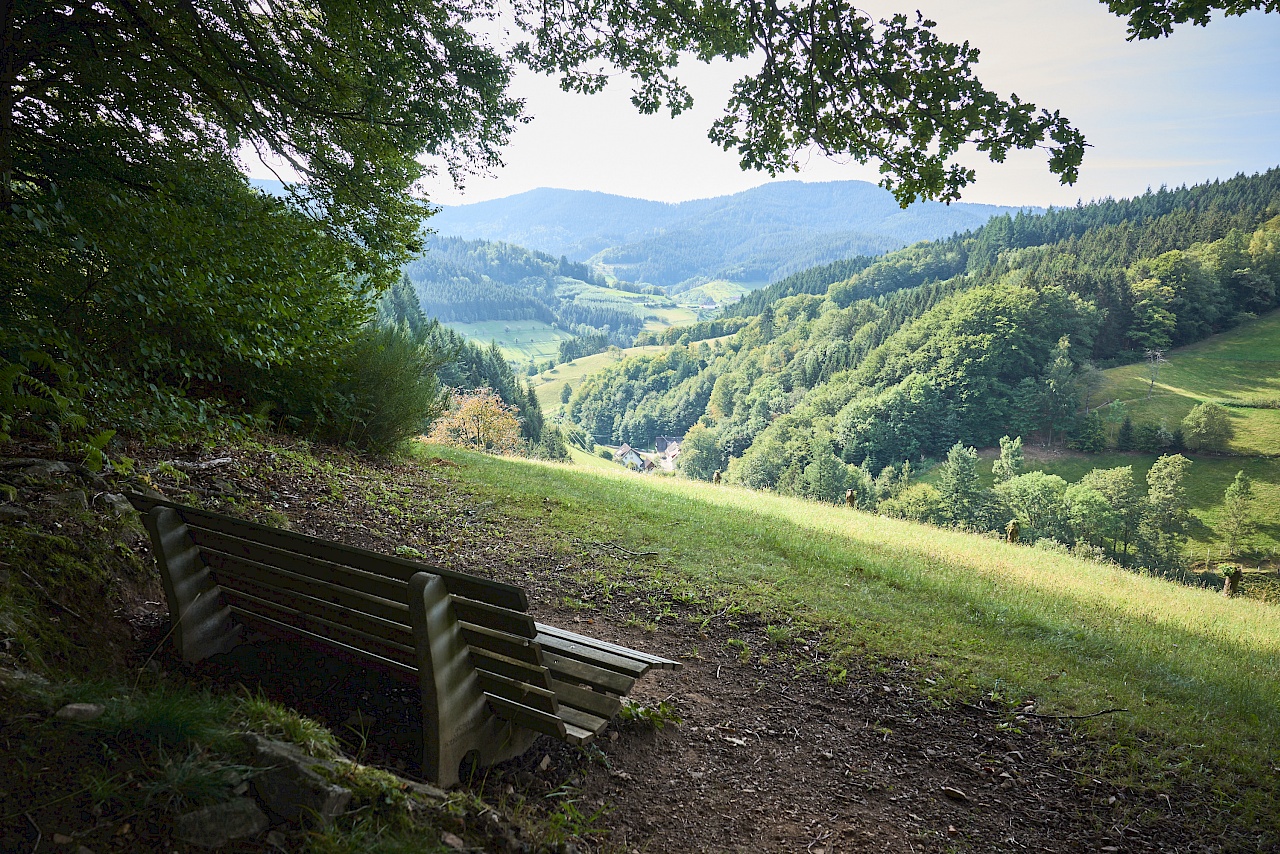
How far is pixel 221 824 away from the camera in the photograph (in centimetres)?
203

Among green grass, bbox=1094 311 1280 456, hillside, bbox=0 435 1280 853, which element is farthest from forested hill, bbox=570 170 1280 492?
hillside, bbox=0 435 1280 853

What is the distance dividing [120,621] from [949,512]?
7064cm

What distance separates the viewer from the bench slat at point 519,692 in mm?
2754

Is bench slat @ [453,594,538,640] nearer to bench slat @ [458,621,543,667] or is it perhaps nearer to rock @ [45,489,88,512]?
bench slat @ [458,621,543,667]

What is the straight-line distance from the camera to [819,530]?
11.8 m

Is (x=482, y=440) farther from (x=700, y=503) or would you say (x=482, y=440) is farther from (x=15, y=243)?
(x=15, y=243)

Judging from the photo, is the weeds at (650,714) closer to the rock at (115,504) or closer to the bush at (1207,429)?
the rock at (115,504)

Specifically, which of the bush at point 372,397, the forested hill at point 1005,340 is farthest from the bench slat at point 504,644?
the forested hill at point 1005,340

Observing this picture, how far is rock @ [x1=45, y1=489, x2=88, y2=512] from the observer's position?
4113 millimetres

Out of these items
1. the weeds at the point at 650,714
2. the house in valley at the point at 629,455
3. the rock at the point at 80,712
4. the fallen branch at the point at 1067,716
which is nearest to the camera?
the rock at the point at 80,712

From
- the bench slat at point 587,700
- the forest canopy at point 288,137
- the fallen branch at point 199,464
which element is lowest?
the bench slat at point 587,700

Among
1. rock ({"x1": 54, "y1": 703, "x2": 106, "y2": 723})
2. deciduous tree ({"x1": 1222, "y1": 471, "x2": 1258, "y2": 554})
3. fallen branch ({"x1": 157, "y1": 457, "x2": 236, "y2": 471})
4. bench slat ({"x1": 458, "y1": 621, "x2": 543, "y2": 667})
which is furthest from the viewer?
deciduous tree ({"x1": 1222, "y1": 471, "x2": 1258, "y2": 554})

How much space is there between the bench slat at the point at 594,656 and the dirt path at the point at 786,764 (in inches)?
19.1

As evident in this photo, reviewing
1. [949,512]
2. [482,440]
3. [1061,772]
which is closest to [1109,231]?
[949,512]
